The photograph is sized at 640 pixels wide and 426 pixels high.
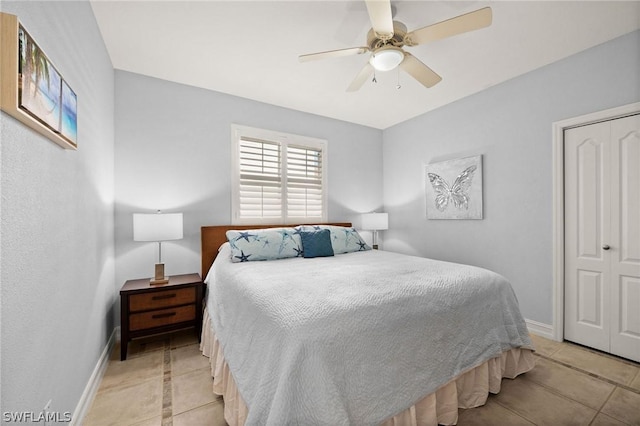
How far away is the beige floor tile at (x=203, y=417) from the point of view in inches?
63.5

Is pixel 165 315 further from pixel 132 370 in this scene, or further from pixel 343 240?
pixel 343 240

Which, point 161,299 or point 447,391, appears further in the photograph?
point 161,299

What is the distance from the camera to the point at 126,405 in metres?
1.76

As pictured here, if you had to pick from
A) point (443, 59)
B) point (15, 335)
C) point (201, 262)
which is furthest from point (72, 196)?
point (443, 59)

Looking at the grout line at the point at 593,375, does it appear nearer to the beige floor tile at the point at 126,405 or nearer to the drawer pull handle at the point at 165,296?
the beige floor tile at the point at 126,405

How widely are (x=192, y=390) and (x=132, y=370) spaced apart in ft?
2.07

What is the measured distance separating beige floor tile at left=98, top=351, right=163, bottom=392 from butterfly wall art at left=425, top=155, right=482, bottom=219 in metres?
Result: 3.47

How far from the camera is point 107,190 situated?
246cm

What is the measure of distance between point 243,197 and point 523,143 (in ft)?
10.4

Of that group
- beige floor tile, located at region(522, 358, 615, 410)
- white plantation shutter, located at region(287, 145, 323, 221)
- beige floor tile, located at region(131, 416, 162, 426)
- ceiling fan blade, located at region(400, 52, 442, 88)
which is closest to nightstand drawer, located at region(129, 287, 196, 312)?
beige floor tile, located at region(131, 416, 162, 426)

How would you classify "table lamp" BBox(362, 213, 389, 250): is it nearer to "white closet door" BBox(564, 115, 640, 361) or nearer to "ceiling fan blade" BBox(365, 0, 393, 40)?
"white closet door" BBox(564, 115, 640, 361)

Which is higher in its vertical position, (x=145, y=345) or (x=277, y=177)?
(x=277, y=177)

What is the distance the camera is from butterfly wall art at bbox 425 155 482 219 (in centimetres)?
329

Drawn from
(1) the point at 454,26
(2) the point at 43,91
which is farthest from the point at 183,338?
(1) the point at 454,26
